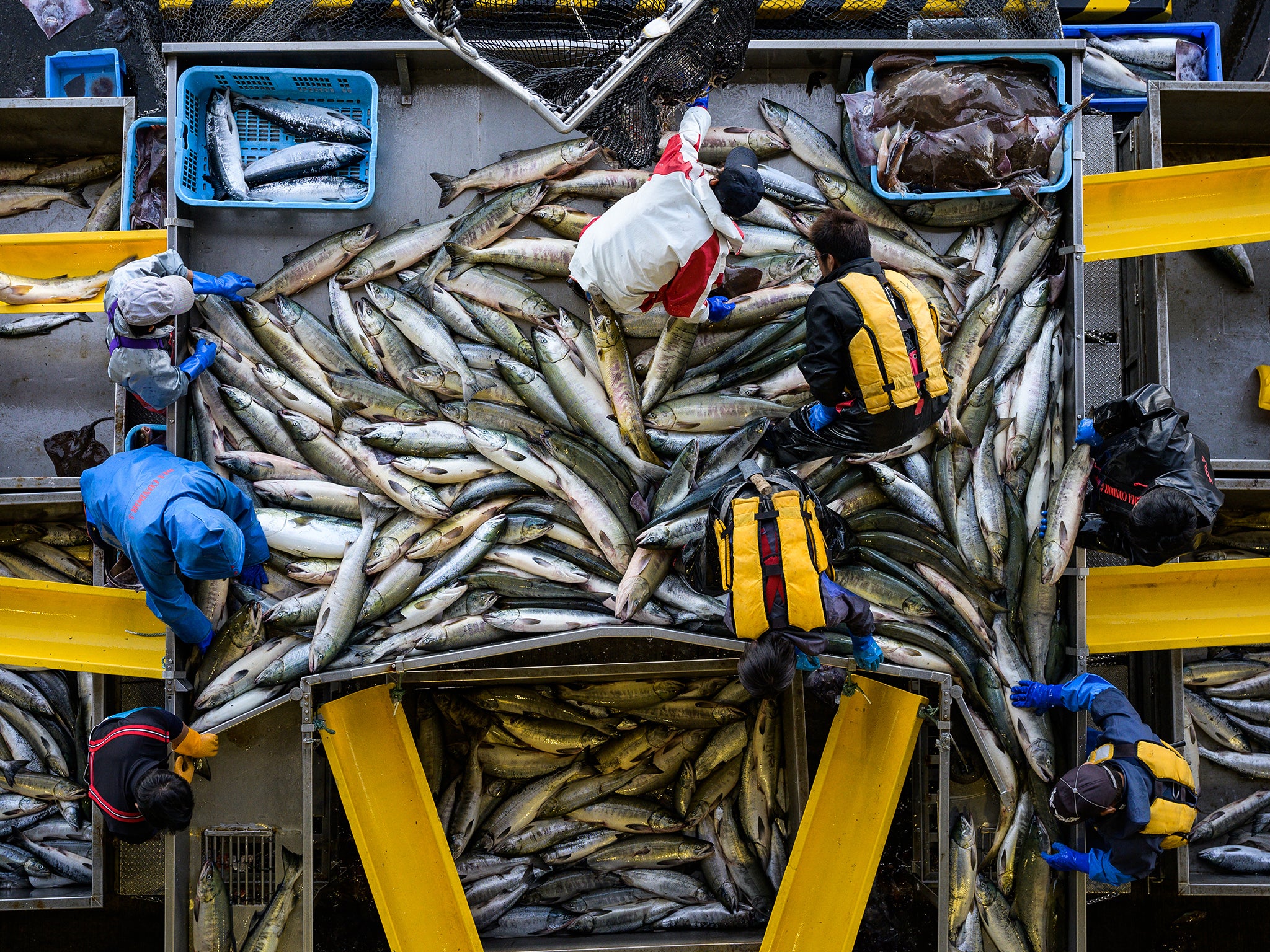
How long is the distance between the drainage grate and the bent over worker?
2.02ft

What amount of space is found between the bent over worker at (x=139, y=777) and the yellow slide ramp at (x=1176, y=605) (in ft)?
13.0

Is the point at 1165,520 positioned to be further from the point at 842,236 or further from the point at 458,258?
the point at 458,258

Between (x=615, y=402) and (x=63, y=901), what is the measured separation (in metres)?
3.63

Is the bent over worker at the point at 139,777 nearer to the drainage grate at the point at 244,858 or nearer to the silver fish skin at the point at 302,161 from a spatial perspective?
the drainage grate at the point at 244,858

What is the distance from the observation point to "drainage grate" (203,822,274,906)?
13.5 ft

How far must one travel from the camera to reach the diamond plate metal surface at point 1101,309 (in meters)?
4.54

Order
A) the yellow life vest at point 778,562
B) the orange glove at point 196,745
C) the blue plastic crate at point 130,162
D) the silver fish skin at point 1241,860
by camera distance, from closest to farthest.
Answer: the yellow life vest at point 778,562 < the orange glove at point 196,745 < the blue plastic crate at point 130,162 < the silver fish skin at point 1241,860

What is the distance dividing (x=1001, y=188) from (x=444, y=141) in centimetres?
258

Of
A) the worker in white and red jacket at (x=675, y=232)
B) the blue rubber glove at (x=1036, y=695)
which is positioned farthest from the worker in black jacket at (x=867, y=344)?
the blue rubber glove at (x=1036, y=695)

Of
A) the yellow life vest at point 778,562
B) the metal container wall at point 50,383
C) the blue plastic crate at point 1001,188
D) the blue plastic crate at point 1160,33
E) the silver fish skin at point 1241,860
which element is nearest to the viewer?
the yellow life vest at point 778,562

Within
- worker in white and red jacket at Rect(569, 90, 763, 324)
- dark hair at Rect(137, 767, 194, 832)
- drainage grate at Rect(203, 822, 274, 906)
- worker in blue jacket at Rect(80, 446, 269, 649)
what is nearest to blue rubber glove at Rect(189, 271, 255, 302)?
worker in blue jacket at Rect(80, 446, 269, 649)

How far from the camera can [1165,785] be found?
11.7 feet

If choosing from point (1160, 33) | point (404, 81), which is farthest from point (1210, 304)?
point (404, 81)

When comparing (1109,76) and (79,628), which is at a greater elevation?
(1109,76)
